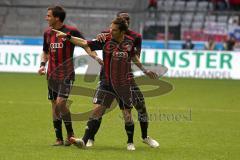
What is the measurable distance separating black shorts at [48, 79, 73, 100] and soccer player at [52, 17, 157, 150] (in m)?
0.54

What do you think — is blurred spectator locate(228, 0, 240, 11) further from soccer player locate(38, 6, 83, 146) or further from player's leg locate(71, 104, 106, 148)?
player's leg locate(71, 104, 106, 148)

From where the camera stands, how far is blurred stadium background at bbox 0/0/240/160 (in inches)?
456

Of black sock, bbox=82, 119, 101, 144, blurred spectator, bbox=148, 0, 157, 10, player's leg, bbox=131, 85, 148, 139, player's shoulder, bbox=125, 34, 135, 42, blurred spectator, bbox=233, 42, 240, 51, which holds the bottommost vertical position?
blurred spectator, bbox=233, 42, 240, 51

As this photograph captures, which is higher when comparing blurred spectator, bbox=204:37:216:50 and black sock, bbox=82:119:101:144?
black sock, bbox=82:119:101:144

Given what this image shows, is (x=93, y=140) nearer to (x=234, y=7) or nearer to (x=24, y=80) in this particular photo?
(x=24, y=80)

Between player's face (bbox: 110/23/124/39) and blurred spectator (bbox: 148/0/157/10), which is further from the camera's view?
blurred spectator (bbox: 148/0/157/10)

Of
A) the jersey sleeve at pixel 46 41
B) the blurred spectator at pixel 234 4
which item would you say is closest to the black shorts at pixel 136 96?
the jersey sleeve at pixel 46 41

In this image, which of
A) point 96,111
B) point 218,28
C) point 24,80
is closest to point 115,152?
point 96,111

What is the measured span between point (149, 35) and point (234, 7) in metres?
7.47

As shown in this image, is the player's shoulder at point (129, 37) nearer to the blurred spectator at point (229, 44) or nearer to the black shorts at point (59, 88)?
the black shorts at point (59, 88)

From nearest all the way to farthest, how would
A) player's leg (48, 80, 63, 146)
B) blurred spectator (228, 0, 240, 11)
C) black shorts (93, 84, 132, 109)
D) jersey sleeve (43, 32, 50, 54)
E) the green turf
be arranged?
the green turf
black shorts (93, 84, 132, 109)
player's leg (48, 80, 63, 146)
jersey sleeve (43, 32, 50, 54)
blurred spectator (228, 0, 240, 11)

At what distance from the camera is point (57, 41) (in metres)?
11.8

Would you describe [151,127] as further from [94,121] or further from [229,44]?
[229,44]

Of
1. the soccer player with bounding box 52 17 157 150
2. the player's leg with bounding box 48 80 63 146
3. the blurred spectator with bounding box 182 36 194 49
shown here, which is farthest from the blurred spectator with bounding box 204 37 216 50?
the soccer player with bounding box 52 17 157 150
